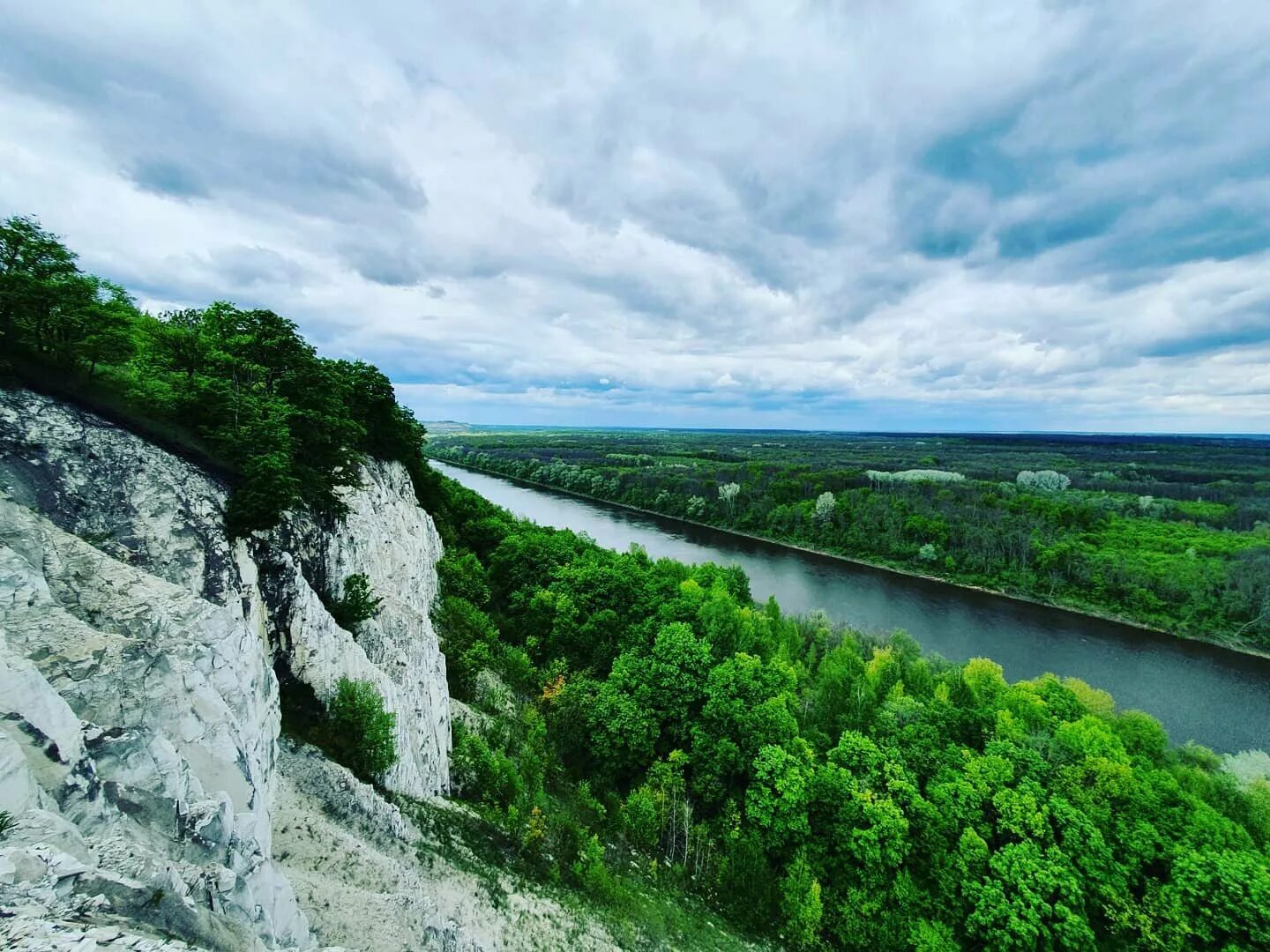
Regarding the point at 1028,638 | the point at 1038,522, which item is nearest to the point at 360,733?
the point at 1028,638

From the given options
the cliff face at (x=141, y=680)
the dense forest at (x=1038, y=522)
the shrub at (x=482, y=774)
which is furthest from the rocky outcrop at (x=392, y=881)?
the dense forest at (x=1038, y=522)

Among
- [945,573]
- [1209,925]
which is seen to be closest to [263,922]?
[1209,925]

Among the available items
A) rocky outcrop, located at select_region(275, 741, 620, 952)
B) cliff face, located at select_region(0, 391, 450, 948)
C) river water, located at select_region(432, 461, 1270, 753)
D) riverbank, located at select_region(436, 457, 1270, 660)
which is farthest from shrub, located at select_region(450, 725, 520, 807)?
riverbank, located at select_region(436, 457, 1270, 660)

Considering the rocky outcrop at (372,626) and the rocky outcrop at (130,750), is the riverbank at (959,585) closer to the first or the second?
the rocky outcrop at (372,626)

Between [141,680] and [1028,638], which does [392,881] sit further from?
[1028,638]

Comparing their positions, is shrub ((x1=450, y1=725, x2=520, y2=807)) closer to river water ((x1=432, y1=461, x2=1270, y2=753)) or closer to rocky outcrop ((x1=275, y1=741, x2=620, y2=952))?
rocky outcrop ((x1=275, y1=741, x2=620, y2=952))

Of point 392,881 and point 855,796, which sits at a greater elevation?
point 392,881
